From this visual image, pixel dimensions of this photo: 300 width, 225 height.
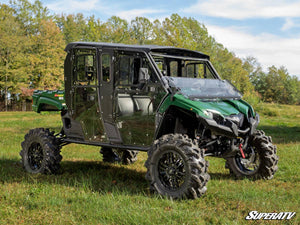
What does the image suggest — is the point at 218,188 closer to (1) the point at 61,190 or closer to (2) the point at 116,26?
(1) the point at 61,190

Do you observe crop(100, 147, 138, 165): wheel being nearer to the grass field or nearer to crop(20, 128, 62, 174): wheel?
the grass field

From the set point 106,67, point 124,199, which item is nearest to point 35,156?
point 106,67

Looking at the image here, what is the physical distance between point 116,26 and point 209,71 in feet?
167

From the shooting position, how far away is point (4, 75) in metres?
45.3

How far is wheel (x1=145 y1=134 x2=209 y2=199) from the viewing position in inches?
239

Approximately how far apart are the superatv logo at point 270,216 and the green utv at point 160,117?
38.3 inches

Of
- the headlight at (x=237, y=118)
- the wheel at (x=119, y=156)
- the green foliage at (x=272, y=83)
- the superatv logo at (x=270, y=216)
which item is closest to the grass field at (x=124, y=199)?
the superatv logo at (x=270, y=216)

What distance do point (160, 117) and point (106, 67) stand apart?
161 centimetres

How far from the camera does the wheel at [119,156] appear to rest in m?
9.70

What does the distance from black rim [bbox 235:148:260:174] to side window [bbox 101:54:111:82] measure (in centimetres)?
324

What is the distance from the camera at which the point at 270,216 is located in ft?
17.6

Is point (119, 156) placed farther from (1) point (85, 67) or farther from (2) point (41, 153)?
(1) point (85, 67)

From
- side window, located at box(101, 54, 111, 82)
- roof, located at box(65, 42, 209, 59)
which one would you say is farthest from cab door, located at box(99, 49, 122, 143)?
roof, located at box(65, 42, 209, 59)

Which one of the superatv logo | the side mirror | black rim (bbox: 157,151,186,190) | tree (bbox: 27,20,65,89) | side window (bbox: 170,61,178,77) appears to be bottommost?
the superatv logo
